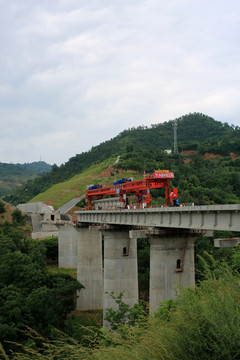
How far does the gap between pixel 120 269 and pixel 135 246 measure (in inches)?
118

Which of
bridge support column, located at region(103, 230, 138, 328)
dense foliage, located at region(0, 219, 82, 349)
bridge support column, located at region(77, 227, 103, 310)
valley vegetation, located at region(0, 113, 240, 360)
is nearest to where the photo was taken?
valley vegetation, located at region(0, 113, 240, 360)

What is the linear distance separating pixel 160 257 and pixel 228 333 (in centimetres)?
1796

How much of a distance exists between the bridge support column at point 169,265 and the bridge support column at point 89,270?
25148 mm

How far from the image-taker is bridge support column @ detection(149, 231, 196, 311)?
2645 cm

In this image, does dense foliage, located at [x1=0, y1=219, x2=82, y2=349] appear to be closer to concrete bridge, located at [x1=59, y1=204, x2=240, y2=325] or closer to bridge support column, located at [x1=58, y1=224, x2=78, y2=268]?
concrete bridge, located at [x1=59, y1=204, x2=240, y2=325]

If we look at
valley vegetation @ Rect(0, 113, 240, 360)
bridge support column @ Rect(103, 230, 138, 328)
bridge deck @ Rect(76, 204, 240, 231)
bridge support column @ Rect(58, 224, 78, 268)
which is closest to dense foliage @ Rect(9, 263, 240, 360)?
valley vegetation @ Rect(0, 113, 240, 360)

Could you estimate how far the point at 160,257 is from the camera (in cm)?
2689

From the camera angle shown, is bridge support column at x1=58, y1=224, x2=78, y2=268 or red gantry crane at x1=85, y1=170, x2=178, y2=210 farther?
bridge support column at x1=58, y1=224, x2=78, y2=268

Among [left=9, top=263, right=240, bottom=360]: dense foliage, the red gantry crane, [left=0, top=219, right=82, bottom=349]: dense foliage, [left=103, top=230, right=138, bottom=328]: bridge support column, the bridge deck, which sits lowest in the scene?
[left=0, top=219, right=82, bottom=349]: dense foliage

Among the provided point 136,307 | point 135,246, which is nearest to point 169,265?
point 136,307

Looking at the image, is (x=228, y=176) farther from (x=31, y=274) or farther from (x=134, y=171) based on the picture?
(x=31, y=274)

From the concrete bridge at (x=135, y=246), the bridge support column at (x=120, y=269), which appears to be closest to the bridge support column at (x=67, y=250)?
the concrete bridge at (x=135, y=246)

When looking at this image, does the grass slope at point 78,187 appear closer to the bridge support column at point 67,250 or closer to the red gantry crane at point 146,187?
the bridge support column at point 67,250

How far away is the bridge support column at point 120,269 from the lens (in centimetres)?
3878
